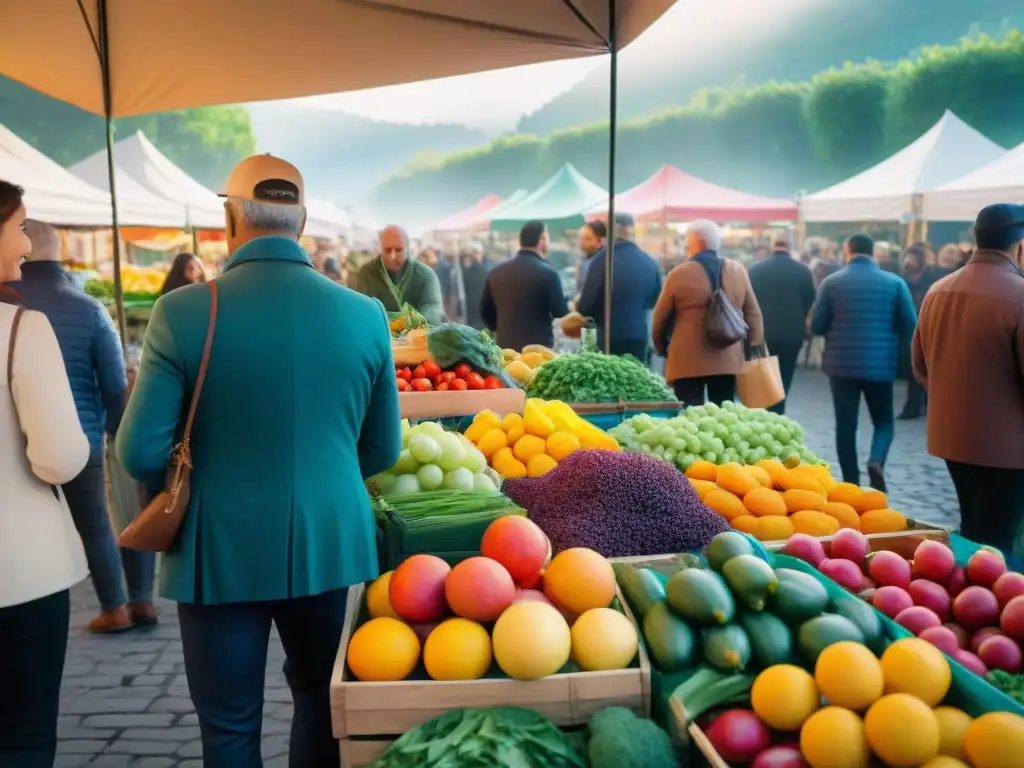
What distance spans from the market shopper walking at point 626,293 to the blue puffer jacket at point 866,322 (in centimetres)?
136

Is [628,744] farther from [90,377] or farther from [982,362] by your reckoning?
[90,377]

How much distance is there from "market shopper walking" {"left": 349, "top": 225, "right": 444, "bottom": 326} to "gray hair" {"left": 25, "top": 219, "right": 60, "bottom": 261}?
2040mm

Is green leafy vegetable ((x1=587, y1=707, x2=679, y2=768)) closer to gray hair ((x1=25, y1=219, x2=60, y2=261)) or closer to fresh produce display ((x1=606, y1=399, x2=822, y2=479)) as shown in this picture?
fresh produce display ((x1=606, y1=399, x2=822, y2=479))

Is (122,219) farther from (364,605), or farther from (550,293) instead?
(364,605)

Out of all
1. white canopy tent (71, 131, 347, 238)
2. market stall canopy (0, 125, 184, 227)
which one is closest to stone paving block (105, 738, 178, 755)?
market stall canopy (0, 125, 184, 227)

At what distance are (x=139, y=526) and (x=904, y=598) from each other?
1.81 meters

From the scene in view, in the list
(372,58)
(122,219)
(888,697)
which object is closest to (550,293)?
(372,58)

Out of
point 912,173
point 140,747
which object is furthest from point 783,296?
point 912,173

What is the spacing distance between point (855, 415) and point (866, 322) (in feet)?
2.51

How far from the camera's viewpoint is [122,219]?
12.4 metres

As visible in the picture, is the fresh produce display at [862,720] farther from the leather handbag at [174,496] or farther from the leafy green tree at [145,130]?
the leafy green tree at [145,130]

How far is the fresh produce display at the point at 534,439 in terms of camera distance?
10.8 ft

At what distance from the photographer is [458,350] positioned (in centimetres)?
439

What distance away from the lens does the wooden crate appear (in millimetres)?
1795
